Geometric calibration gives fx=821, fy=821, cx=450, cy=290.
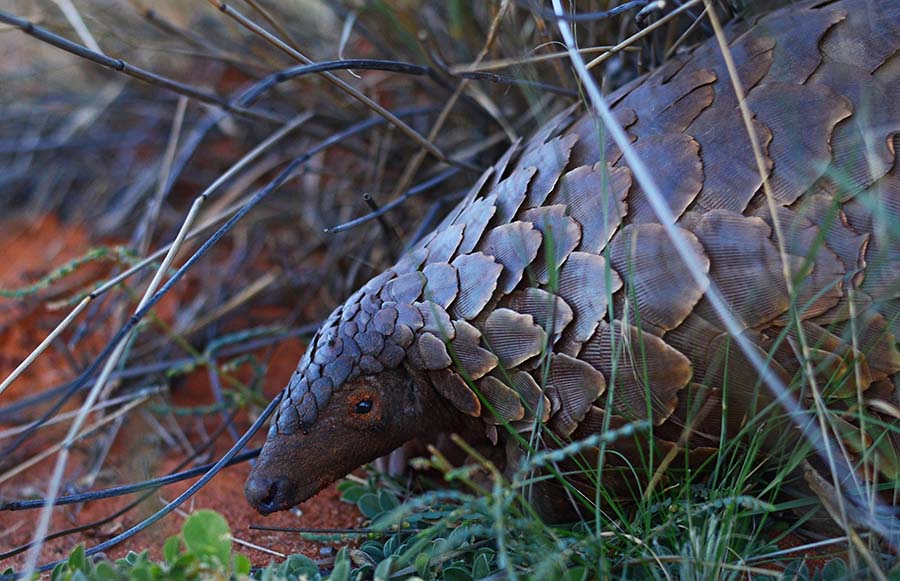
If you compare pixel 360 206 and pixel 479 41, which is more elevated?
pixel 479 41

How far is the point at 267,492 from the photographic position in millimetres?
1568

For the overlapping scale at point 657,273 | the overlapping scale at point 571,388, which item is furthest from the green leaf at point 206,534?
Result: the overlapping scale at point 657,273

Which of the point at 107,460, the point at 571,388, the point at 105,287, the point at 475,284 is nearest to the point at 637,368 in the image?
the point at 571,388

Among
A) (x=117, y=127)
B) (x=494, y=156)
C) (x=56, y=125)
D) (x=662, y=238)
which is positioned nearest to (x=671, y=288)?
(x=662, y=238)

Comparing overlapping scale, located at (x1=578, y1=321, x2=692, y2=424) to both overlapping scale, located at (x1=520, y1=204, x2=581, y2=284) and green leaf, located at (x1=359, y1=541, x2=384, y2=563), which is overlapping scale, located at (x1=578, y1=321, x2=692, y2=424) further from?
green leaf, located at (x1=359, y1=541, x2=384, y2=563)

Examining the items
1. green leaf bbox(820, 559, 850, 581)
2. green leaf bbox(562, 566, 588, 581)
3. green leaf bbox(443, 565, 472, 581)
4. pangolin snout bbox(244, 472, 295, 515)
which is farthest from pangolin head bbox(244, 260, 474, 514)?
green leaf bbox(820, 559, 850, 581)

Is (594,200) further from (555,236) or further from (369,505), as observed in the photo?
(369,505)

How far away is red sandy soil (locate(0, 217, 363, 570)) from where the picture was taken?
1805mm

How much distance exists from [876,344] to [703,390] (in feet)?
0.95

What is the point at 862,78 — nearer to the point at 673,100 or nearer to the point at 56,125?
the point at 673,100

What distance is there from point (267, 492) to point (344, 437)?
18cm

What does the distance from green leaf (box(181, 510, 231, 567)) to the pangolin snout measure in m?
0.32

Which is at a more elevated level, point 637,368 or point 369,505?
point 637,368

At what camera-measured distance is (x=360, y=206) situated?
2512mm
